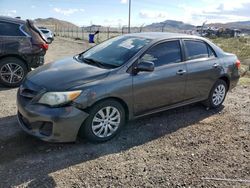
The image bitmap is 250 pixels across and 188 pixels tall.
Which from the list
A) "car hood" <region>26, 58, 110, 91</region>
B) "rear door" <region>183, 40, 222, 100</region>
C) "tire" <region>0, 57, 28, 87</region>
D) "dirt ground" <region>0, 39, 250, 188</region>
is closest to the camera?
"dirt ground" <region>0, 39, 250, 188</region>

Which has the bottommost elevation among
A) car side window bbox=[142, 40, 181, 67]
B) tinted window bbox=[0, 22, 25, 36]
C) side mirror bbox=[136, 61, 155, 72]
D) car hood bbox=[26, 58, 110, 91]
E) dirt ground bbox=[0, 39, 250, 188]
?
dirt ground bbox=[0, 39, 250, 188]

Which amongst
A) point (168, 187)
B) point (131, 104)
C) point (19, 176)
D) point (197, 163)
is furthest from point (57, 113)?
point (197, 163)

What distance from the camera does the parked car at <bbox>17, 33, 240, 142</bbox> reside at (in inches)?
174

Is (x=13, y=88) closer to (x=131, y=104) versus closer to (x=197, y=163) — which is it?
(x=131, y=104)

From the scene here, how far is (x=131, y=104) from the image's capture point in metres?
5.05

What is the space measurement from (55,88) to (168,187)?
199 centimetres

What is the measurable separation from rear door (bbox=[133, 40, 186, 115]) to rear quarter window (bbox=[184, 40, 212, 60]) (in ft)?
0.80

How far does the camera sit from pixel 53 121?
432cm

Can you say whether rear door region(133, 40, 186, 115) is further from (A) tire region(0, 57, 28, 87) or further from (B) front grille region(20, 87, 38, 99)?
(A) tire region(0, 57, 28, 87)

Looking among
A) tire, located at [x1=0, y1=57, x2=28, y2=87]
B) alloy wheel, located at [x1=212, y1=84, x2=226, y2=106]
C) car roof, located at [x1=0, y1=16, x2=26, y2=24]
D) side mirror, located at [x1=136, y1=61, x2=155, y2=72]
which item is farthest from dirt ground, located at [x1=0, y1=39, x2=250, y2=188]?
car roof, located at [x1=0, y1=16, x2=26, y2=24]

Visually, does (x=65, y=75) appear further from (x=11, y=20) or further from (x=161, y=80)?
(x=11, y=20)

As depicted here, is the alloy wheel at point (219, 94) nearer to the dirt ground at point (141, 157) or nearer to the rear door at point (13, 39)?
the dirt ground at point (141, 157)

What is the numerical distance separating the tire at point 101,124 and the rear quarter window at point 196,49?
184cm

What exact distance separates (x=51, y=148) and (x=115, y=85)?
1.29 m
